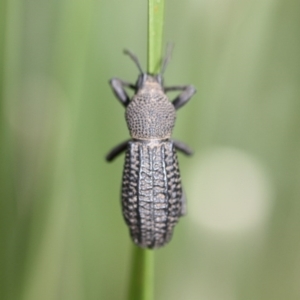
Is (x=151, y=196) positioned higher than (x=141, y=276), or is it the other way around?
(x=151, y=196)

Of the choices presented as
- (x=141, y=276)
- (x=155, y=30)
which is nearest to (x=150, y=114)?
(x=155, y=30)

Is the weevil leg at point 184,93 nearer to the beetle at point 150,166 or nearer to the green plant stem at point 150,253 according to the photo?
the beetle at point 150,166

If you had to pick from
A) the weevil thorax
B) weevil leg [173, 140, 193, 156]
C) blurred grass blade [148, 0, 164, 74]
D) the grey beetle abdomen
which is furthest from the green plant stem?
weevil leg [173, 140, 193, 156]

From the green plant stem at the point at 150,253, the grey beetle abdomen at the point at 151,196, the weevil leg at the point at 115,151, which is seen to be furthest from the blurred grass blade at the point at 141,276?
the weevil leg at the point at 115,151

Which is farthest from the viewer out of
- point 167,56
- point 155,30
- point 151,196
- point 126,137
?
point 126,137

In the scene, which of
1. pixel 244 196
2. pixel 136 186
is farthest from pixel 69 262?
pixel 244 196

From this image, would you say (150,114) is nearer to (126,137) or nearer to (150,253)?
(126,137)

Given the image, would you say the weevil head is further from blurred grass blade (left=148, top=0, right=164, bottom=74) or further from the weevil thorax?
blurred grass blade (left=148, top=0, right=164, bottom=74)
